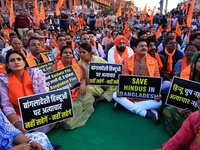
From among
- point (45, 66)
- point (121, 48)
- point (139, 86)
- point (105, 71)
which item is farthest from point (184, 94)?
point (45, 66)

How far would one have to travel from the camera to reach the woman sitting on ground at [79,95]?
3.22 metres

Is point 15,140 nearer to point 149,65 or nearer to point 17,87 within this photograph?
point 17,87

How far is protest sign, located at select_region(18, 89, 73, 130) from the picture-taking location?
2.39m

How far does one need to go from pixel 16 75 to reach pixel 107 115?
1.57m

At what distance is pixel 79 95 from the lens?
351 centimetres

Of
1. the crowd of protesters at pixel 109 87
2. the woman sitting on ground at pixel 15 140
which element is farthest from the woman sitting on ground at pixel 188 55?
the woman sitting on ground at pixel 15 140

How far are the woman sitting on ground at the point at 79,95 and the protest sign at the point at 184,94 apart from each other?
1.35m

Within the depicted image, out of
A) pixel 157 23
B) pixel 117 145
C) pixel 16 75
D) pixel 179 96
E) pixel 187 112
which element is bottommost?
pixel 117 145

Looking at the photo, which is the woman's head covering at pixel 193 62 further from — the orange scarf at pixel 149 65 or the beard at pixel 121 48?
the beard at pixel 121 48

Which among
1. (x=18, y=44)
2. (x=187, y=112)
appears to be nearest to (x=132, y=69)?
(x=187, y=112)

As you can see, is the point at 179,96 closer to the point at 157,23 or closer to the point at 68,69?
the point at 68,69

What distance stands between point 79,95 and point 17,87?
1176 millimetres

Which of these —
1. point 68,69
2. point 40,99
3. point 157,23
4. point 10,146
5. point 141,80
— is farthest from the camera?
point 157,23

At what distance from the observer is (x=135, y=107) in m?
3.30
